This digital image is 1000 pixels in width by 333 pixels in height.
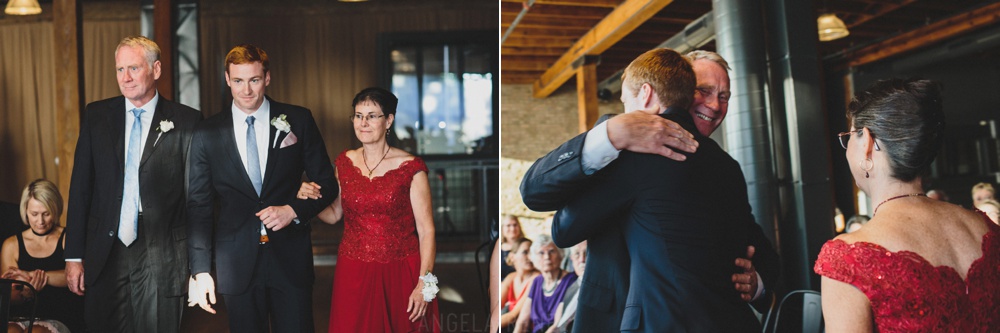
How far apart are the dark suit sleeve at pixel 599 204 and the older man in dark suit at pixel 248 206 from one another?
1.42 metres

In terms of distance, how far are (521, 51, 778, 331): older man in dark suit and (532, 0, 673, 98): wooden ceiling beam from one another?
5580 millimetres

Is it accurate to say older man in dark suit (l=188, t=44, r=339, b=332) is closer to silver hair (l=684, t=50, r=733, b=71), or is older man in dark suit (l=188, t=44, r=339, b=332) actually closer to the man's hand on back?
silver hair (l=684, t=50, r=733, b=71)

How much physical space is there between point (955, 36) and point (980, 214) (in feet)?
28.9

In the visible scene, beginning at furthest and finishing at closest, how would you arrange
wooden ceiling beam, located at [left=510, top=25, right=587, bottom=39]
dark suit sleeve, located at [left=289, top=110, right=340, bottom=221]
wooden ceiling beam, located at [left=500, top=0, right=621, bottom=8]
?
1. wooden ceiling beam, located at [left=510, top=25, right=587, bottom=39]
2. wooden ceiling beam, located at [left=500, top=0, right=621, bottom=8]
3. dark suit sleeve, located at [left=289, top=110, right=340, bottom=221]

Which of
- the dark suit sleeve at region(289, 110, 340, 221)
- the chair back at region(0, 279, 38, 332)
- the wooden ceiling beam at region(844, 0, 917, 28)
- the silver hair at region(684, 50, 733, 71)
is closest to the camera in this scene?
the silver hair at region(684, 50, 733, 71)

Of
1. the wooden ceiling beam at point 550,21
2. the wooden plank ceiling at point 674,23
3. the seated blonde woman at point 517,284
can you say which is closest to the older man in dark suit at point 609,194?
the seated blonde woman at point 517,284

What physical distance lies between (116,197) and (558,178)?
185 centimetres

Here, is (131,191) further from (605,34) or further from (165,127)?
(605,34)

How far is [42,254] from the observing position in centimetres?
338

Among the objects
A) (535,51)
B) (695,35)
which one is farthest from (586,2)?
(535,51)

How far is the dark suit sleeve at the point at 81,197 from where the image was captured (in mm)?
2715

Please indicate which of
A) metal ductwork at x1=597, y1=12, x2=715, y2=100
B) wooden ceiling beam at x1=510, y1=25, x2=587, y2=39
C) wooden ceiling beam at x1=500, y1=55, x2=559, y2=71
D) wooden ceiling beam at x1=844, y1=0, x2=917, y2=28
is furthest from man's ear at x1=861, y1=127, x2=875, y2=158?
wooden ceiling beam at x1=500, y1=55, x2=559, y2=71

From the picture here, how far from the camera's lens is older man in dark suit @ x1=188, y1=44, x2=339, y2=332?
2.73 m

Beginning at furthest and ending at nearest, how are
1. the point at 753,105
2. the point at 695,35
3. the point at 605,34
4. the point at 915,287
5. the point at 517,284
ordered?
the point at 605,34, the point at 695,35, the point at 517,284, the point at 753,105, the point at 915,287
